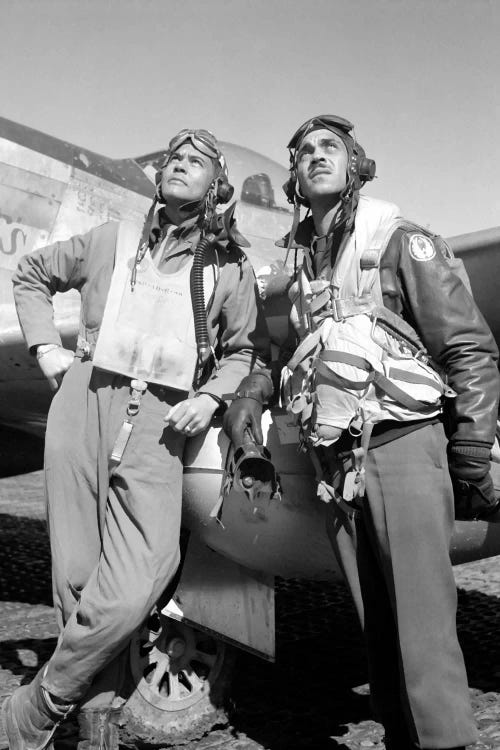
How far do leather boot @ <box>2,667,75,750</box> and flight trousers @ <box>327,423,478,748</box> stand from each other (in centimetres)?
97

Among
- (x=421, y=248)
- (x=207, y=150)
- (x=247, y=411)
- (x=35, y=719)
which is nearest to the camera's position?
(x=421, y=248)

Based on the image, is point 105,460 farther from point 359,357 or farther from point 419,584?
point 419,584

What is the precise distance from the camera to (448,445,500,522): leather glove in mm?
2092

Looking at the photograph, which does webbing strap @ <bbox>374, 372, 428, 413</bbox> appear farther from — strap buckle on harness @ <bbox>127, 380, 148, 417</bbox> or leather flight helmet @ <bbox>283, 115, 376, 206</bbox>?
→ strap buckle on harness @ <bbox>127, 380, 148, 417</bbox>

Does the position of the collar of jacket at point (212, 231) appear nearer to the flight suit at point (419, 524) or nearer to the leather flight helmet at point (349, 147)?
the leather flight helmet at point (349, 147)

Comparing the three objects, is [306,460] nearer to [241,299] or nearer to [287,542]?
[287,542]

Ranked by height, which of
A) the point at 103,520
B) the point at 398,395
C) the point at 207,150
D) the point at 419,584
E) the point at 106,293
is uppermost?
the point at 207,150

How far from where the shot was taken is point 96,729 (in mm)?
2385

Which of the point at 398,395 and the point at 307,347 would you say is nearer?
the point at 398,395

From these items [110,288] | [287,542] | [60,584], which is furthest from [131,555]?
[110,288]

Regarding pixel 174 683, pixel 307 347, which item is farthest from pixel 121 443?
pixel 174 683

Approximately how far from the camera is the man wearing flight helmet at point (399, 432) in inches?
81.4

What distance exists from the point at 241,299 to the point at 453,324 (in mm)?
809

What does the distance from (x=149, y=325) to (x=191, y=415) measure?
36 centimetres
